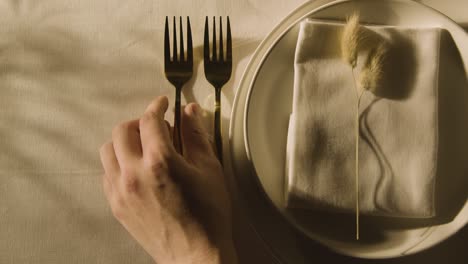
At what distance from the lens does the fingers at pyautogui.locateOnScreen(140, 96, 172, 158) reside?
642 mm

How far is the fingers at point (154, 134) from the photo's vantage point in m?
0.64

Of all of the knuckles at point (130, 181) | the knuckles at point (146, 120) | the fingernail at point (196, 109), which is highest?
the fingernail at point (196, 109)

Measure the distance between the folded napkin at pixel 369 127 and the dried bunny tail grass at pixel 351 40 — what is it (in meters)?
0.02

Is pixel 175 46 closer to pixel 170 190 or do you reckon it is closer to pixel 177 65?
pixel 177 65

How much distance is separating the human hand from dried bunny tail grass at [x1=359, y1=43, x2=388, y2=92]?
0.88 ft

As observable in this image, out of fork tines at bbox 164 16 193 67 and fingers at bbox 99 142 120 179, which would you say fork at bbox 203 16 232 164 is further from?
fingers at bbox 99 142 120 179

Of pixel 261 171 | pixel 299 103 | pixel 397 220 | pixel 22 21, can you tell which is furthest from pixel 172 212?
pixel 22 21

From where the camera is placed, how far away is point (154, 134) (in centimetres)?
65

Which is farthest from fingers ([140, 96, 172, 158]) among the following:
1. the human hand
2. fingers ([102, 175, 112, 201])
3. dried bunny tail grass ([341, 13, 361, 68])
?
dried bunny tail grass ([341, 13, 361, 68])

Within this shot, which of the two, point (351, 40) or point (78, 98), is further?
point (78, 98)

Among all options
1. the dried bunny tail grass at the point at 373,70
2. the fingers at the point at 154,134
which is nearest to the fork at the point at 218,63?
the fingers at the point at 154,134

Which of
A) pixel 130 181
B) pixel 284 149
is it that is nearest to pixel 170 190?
pixel 130 181

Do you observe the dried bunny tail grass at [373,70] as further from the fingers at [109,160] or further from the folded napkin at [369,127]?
the fingers at [109,160]

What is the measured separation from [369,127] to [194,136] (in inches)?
11.2
